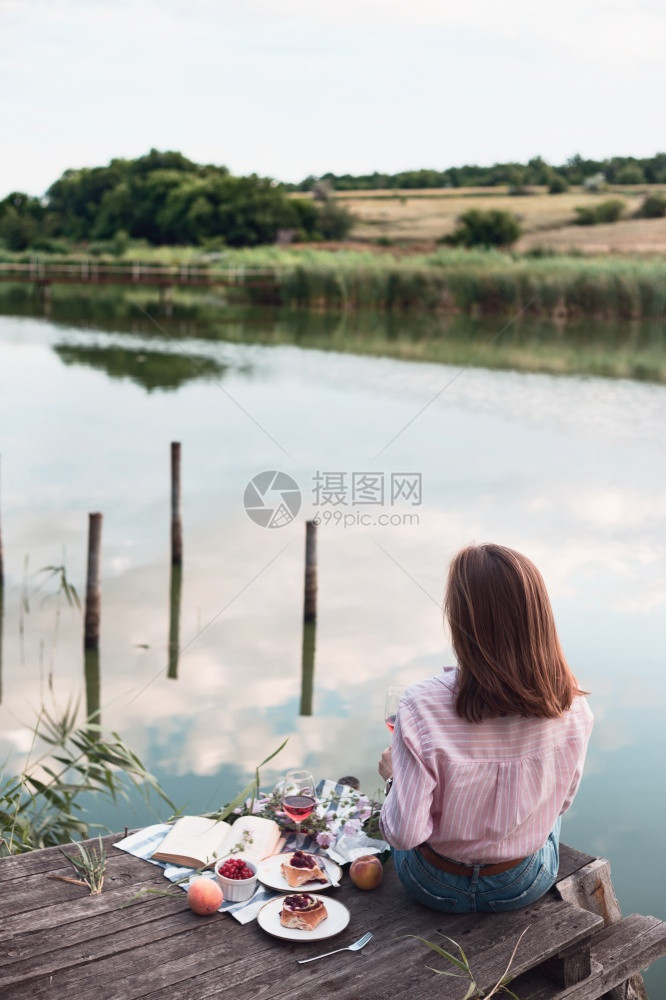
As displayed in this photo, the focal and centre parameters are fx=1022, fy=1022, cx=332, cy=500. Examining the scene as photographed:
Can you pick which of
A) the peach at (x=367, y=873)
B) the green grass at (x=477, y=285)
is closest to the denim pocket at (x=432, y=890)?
the peach at (x=367, y=873)

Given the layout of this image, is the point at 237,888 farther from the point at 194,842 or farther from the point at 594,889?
the point at 594,889

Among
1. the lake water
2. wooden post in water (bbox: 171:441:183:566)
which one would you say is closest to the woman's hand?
the lake water

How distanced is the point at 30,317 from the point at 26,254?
12.4 metres

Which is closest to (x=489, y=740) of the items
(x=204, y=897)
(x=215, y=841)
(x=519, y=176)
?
(x=204, y=897)

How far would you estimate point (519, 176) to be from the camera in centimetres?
5550

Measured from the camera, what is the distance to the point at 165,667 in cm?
718

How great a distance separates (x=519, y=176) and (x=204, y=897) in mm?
57189

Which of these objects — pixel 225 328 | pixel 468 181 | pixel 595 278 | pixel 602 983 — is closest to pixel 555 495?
pixel 602 983

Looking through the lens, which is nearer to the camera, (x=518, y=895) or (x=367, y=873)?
(x=518, y=895)

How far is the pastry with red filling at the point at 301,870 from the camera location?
8.41ft

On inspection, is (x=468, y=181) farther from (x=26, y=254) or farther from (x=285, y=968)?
(x=285, y=968)

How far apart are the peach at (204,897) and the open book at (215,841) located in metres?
0.18

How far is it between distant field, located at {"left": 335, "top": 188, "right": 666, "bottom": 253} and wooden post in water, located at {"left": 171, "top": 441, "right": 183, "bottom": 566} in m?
32.5

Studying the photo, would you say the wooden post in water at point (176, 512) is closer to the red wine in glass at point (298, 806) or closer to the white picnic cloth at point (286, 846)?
the white picnic cloth at point (286, 846)
